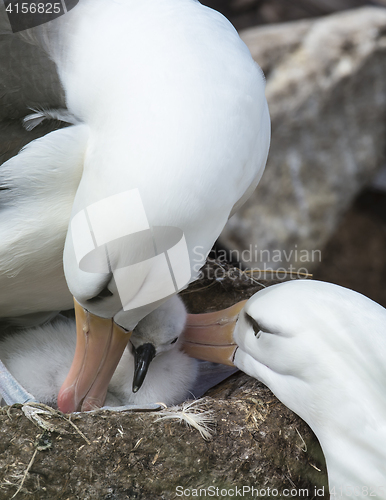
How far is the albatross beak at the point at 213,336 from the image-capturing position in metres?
2.34

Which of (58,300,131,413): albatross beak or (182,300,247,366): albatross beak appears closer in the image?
(58,300,131,413): albatross beak

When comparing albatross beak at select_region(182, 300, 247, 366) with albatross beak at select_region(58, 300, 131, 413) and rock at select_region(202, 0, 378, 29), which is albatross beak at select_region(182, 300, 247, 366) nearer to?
albatross beak at select_region(58, 300, 131, 413)

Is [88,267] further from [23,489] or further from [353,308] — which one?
[353,308]

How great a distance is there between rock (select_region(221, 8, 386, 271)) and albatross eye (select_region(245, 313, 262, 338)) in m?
2.83

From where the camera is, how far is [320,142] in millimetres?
5348

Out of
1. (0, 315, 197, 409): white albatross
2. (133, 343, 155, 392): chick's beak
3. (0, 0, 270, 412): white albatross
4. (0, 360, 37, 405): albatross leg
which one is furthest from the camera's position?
(0, 315, 197, 409): white albatross

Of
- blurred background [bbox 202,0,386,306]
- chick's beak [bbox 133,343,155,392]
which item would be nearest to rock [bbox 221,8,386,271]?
blurred background [bbox 202,0,386,306]

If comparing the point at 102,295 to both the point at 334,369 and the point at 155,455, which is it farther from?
the point at 334,369

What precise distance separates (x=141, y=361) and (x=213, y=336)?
306 mm

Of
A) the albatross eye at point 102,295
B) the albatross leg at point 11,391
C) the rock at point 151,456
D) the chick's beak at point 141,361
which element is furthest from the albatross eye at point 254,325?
the albatross leg at point 11,391

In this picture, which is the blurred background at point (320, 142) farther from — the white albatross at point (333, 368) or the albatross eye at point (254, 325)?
the white albatross at point (333, 368)

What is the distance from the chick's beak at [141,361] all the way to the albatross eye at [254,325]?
42cm

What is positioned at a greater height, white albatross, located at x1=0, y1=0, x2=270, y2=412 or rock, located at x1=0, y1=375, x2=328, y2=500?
white albatross, located at x1=0, y1=0, x2=270, y2=412

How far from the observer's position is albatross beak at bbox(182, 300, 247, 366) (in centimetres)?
234
